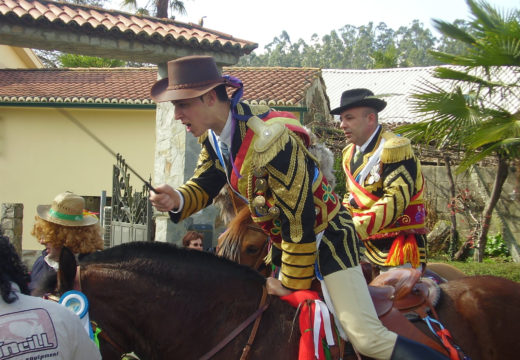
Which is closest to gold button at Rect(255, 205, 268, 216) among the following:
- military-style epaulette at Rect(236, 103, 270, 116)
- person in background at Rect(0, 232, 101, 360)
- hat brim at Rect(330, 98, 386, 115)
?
military-style epaulette at Rect(236, 103, 270, 116)

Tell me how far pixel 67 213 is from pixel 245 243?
A: 152 centimetres

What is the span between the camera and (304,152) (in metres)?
2.99

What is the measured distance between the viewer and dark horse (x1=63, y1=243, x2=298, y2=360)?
257 cm

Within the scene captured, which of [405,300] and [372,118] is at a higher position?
[372,118]

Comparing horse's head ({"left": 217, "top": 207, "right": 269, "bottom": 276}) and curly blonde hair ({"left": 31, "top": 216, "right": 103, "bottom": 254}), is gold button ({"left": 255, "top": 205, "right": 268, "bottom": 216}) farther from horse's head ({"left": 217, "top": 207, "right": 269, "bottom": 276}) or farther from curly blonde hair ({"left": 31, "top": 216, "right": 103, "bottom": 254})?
horse's head ({"left": 217, "top": 207, "right": 269, "bottom": 276})

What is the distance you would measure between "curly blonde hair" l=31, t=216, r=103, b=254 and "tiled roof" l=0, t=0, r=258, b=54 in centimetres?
499

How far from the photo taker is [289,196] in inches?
110

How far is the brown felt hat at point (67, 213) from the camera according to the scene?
3.74m

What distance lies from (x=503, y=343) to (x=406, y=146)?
5.24 feet

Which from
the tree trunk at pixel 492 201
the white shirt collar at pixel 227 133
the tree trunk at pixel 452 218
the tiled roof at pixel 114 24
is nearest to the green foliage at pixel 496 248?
the tree trunk at pixel 452 218

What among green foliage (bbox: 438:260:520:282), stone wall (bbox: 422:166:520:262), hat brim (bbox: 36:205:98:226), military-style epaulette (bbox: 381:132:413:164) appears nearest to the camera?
hat brim (bbox: 36:205:98:226)

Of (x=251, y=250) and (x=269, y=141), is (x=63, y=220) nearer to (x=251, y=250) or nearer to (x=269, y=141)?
(x=251, y=250)

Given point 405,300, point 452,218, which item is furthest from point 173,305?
point 452,218

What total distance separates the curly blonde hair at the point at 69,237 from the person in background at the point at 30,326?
174 cm
